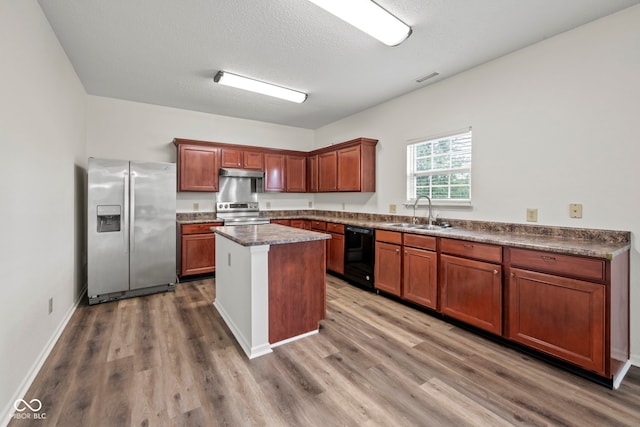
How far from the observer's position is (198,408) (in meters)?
1.64

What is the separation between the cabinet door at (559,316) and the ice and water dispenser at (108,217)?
423cm

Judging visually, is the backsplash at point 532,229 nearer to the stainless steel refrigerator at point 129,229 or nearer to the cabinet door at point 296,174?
the cabinet door at point 296,174

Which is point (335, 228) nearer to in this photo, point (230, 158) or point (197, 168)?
point (230, 158)

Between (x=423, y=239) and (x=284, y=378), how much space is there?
193 cm

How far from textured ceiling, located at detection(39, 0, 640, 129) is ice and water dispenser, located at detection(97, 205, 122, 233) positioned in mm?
1576

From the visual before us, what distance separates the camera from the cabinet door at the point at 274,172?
5152mm

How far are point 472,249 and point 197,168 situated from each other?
398cm

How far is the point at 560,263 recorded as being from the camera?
200cm

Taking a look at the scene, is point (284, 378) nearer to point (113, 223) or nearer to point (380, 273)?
point (380, 273)

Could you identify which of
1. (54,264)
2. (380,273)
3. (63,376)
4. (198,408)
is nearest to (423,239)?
(380,273)

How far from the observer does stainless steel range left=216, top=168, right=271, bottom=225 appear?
481cm

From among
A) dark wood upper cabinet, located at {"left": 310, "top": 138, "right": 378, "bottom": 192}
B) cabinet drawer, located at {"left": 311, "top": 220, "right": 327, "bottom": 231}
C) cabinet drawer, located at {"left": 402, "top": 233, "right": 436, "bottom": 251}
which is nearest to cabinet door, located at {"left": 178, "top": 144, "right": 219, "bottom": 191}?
cabinet drawer, located at {"left": 311, "top": 220, "right": 327, "bottom": 231}

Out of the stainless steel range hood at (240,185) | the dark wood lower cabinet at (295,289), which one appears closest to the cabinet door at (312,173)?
the stainless steel range hood at (240,185)

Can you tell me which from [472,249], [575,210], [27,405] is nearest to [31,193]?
[27,405]
